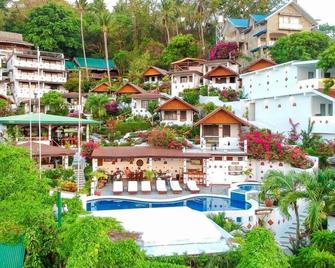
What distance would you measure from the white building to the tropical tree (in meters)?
14.2

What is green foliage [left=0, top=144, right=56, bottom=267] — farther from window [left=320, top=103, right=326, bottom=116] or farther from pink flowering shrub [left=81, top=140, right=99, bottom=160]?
window [left=320, top=103, right=326, bottom=116]

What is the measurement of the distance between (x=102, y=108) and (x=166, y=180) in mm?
17448

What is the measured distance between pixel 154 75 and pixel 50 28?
18991mm

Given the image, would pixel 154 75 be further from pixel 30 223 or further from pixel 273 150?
pixel 30 223

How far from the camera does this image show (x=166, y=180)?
2625 centimetres

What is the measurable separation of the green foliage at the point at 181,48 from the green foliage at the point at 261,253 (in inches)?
1799

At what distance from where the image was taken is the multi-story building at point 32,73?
1993 inches

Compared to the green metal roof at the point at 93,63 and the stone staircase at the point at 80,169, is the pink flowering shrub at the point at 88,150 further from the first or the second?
the green metal roof at the point at 93,63

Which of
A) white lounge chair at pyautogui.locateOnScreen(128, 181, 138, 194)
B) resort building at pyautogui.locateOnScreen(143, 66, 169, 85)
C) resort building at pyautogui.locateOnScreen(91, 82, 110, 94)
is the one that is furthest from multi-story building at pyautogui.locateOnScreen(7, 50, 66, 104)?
white lounge chair at pyautogui.locateOnScreen(128, 181, 138, 194)

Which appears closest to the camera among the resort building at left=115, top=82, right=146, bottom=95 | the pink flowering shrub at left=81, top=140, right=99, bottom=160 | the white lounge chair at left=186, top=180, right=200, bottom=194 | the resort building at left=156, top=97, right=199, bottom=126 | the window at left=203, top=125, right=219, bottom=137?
the white lounge chair at left=186, top=180, right=200, bottom=194

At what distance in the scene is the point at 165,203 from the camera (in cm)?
2183

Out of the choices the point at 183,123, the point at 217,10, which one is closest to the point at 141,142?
the point at 183,123

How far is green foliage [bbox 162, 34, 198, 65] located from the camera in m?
52.7

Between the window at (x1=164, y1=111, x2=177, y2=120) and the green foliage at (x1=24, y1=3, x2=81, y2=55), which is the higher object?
the green foliage at (x1=24, y1=3, x2=81, y2=55)
